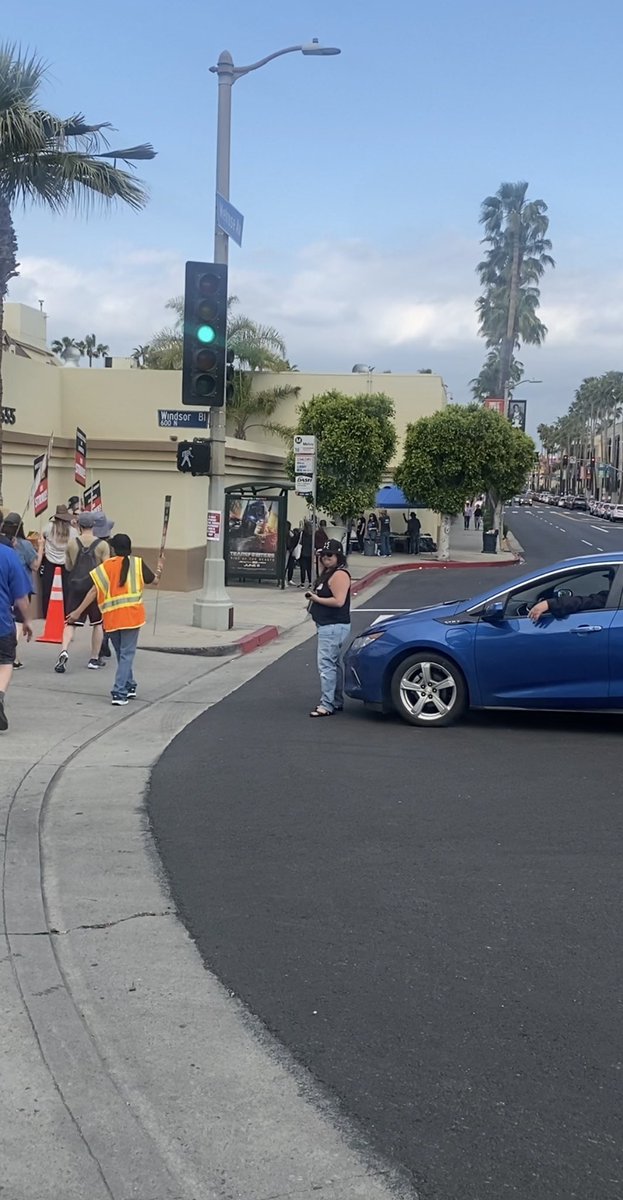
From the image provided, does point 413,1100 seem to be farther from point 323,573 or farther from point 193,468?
point 193,468

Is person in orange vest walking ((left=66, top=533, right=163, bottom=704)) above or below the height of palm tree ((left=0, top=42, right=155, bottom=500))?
below

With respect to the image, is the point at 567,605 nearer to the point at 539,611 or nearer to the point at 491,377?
→ the point at 539,611

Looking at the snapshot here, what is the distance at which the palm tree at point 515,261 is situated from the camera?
230 feet

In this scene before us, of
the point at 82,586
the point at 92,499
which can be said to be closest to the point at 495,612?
the point at 82,586

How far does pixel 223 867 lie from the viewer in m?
6.34

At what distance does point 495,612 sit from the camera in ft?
32.9

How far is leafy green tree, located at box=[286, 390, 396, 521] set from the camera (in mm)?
33625

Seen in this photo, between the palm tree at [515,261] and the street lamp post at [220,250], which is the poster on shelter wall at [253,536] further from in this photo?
the palm tree at [515,261]

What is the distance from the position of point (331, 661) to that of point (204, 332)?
22.8 ft

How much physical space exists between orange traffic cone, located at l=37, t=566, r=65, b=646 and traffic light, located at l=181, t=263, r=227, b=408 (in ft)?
10.9

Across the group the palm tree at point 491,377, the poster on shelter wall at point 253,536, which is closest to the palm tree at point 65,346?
the palm tree at point 491,377

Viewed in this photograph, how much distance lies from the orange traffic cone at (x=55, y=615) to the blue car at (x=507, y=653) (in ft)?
16.4

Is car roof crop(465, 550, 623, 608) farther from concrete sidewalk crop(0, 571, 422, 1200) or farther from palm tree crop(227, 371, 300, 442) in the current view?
palm tree crop(227, 371, 300, 442)

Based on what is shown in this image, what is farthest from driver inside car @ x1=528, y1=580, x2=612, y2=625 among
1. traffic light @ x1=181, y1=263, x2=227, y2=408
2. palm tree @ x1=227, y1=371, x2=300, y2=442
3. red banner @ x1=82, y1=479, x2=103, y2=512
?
palm tree @ x1=227, y1=371, x2=300, y2=442
